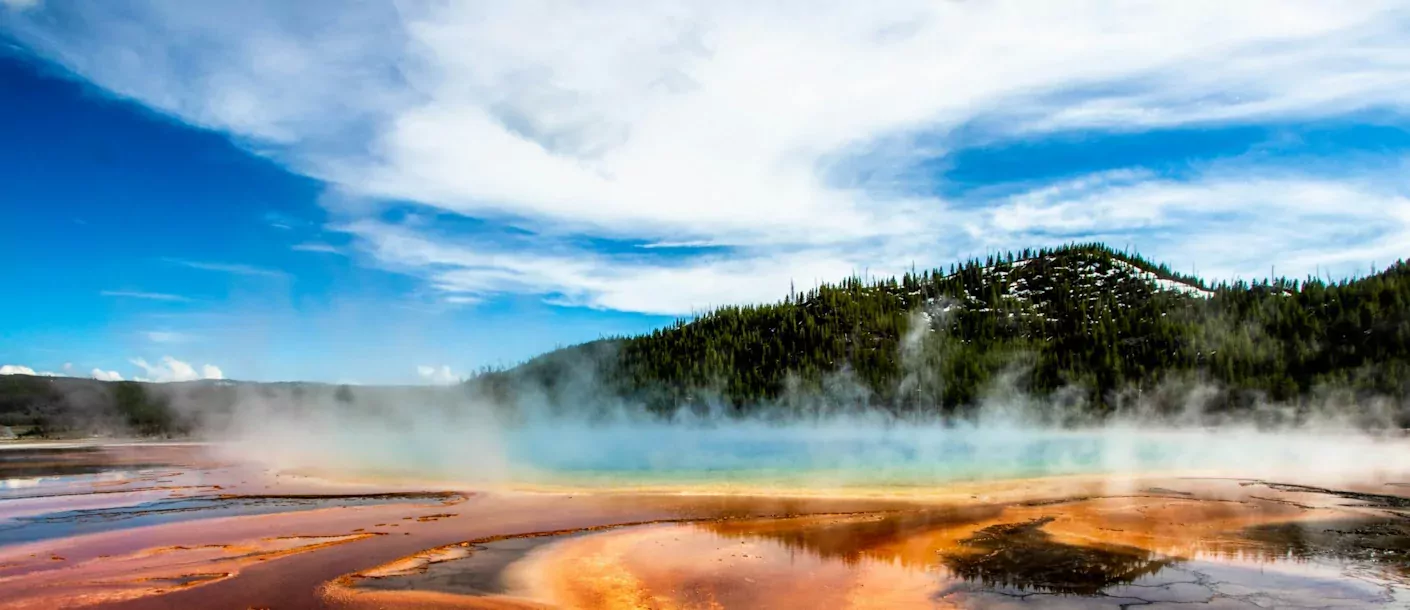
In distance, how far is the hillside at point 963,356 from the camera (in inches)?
3420

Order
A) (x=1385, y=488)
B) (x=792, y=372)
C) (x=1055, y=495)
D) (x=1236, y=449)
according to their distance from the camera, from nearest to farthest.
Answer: (x=1055, y=495), (x=1385, y=488), (x=1236, y=449), (x=792, y=372)

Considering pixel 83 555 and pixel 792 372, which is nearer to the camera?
pixel 83 555

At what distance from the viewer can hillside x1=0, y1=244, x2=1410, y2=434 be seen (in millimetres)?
86875

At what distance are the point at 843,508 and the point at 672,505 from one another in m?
5.49

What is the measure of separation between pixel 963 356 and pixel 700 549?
99929mm

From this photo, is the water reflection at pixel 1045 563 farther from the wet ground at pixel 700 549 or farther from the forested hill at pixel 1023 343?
the forested hill at pixel 1023 343

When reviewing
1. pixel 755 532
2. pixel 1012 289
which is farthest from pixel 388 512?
pixel 1012 289

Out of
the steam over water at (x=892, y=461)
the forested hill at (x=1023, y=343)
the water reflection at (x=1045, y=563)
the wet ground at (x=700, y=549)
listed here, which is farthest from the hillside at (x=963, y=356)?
the water reflection at (x=1045, y=563)

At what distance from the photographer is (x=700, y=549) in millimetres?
17250

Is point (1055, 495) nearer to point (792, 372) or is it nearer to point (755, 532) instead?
point (755, 532)

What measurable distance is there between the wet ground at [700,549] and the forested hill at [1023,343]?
7260 centimetres

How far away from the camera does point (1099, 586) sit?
1358 centimetres

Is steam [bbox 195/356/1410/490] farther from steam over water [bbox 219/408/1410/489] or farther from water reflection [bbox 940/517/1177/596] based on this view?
water reflection [bbox 940/517/1177/596]

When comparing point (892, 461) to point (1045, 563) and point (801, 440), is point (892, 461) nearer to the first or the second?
point (1045, 563)
